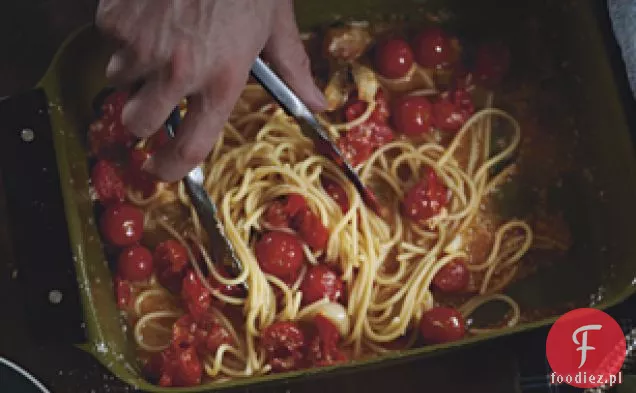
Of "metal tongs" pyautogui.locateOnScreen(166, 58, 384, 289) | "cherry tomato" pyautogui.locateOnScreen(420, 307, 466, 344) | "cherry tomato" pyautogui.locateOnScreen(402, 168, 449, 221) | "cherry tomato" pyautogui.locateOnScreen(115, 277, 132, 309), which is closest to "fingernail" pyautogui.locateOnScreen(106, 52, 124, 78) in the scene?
"metal tongs" pyautogui.locateOnScreen(166, 58, 384, 289)

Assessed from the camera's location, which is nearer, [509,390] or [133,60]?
[133,60]

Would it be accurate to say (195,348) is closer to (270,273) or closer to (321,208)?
(270,273)

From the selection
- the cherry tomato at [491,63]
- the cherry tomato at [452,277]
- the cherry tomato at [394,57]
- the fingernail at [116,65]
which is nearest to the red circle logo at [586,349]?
the cherry tomato at [452,277]

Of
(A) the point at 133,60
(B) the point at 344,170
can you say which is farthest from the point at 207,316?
(A) the point at 133,60

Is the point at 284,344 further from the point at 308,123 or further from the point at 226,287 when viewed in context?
the point at 308,123

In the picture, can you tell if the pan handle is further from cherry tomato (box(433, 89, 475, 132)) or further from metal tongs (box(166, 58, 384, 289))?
cherry tomato (box(433, 89, 475, 132))

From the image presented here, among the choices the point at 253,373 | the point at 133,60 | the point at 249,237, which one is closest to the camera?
the point at 133,60

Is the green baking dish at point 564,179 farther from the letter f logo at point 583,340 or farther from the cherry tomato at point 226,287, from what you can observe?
the cherry tomato at point 226,287
